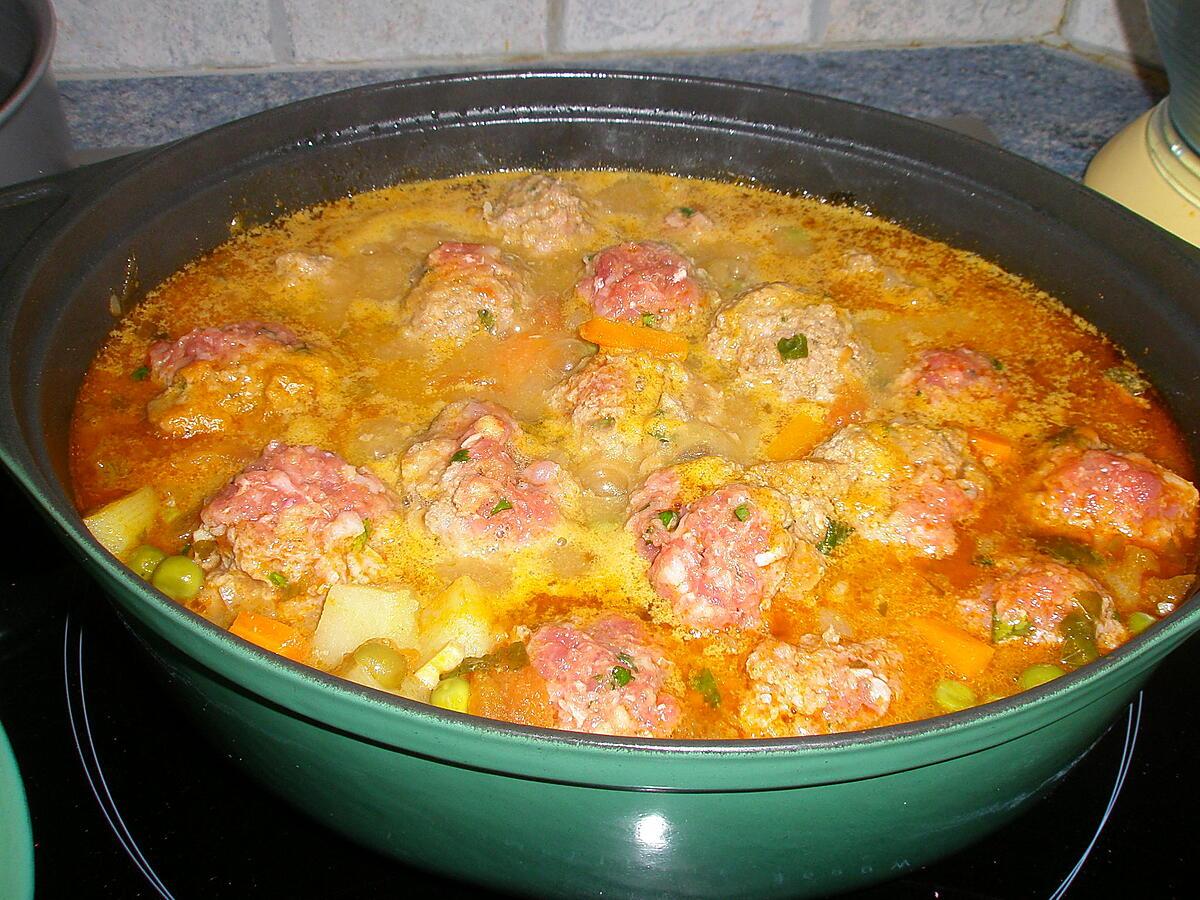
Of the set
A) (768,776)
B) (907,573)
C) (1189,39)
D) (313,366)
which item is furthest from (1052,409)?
(313,366)

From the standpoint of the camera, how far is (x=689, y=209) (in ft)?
7.53

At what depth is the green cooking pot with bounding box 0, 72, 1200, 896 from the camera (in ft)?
3.48


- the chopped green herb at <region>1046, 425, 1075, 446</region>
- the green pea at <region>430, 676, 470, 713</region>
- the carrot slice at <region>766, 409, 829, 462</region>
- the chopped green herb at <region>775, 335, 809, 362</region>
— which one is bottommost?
the green pea at <region>430, 676, 470, 713</region>

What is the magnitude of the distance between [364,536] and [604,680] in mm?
456

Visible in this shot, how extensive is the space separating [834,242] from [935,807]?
4.42ft

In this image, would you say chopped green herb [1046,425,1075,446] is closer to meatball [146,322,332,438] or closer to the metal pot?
meatball [146,322,332,438]

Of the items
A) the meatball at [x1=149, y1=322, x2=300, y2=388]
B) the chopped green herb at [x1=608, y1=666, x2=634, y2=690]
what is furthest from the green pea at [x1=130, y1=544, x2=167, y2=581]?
the chopped green herb at [x1=608, y1=666, x2=634, y2=690]

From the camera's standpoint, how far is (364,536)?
1.58 m

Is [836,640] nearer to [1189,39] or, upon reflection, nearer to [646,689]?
[646,689]

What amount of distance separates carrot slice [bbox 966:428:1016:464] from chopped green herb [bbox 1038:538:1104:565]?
7.3 inches

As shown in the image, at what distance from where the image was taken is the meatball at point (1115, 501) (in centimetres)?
167

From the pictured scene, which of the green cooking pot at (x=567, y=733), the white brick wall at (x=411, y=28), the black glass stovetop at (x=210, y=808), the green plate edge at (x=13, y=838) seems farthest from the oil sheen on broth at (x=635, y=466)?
the white brick wall at (x=411, y=28)

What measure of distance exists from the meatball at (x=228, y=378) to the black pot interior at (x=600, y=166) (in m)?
0.16

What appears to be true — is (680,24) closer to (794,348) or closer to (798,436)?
(794,348)
